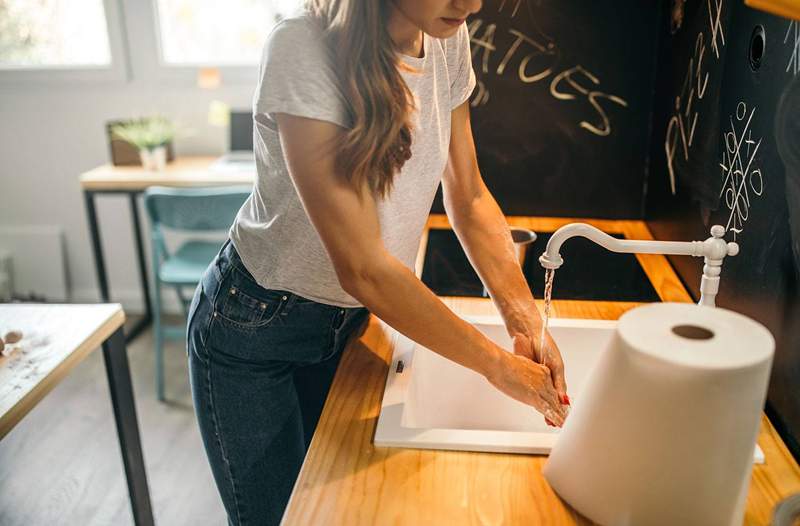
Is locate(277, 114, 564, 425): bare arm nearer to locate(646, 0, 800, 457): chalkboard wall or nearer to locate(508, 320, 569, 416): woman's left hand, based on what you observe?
locate(508, 320, 569, 416): woman's left hand

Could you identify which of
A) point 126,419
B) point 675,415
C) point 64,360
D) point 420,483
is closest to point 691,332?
point 675,415

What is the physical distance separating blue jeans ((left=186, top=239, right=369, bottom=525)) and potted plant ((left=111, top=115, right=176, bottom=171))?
191cm

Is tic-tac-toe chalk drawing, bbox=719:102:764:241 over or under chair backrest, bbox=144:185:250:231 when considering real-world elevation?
over

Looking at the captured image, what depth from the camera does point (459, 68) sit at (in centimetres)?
118

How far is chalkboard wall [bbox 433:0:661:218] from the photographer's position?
1744 millimetres

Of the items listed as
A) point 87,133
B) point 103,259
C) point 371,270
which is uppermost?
point 371,270

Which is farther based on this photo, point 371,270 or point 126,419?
point 126,419

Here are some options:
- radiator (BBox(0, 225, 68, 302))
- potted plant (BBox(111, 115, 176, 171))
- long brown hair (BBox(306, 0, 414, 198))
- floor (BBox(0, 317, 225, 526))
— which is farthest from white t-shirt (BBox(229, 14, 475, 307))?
radiator (BBox(0, 225, 68, 302))

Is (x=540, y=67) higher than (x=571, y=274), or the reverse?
(x=540, y=67)

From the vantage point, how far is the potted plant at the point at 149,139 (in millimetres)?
2908

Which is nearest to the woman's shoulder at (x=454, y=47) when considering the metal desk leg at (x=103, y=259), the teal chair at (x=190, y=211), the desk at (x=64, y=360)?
the desk at (x=64, y=360)

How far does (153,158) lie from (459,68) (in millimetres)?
2053

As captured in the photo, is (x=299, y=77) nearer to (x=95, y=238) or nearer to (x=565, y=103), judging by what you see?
(x=565, y=103)

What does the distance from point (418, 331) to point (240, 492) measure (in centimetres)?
43
